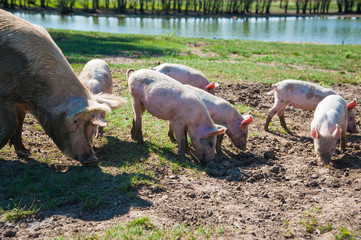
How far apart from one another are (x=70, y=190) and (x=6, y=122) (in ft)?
4.67

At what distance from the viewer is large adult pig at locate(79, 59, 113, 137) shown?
6362 millimetres

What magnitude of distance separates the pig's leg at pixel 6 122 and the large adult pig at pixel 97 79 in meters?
1.69

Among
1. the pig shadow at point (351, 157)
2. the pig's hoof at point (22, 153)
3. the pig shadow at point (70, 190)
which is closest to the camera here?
the pig shadow at point (70, 190)

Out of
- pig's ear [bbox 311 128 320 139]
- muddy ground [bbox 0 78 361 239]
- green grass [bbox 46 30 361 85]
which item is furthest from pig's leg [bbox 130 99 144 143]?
green grass [bbox 46 30 361 85]

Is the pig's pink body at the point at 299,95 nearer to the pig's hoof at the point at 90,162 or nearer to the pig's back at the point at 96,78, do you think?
the pig's back at the point at 96,78

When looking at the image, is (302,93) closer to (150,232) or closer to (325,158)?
(325,158)

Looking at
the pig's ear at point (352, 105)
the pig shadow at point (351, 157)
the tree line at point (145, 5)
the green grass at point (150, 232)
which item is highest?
the tree line at point (145, 5)

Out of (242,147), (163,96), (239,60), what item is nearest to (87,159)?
(163,96)

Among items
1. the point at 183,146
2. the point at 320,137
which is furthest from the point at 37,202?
the point at 320,137

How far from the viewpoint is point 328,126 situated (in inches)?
244

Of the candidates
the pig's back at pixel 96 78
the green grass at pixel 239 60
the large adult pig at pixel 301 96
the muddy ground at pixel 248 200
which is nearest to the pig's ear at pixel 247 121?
the muddy ground at pixel 248 200

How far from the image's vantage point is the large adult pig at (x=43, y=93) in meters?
4.73

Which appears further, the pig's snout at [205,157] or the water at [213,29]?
the water at [213,29]

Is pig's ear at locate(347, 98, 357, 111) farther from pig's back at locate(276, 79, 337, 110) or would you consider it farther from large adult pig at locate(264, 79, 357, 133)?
pig's back at locate(276, 79, 337, 110)
